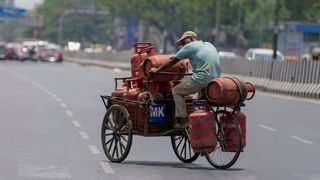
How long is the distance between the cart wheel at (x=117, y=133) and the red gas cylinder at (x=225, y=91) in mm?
1442

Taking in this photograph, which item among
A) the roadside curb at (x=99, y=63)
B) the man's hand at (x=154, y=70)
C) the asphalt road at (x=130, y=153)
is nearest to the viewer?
the asphalt road at (x=130, y=153)

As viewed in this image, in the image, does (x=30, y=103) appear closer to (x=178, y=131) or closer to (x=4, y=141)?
(x=4, y=141)

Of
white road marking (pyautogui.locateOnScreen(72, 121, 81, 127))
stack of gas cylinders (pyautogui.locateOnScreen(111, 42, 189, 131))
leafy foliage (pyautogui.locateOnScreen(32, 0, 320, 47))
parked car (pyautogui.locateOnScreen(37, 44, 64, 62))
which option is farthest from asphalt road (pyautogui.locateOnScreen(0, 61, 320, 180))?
leafy foliage (pyautogui.locateOnScreen(32, 0, 320, 47))

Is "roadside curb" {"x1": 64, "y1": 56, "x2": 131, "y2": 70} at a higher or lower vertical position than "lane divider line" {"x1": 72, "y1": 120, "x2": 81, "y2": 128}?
lower

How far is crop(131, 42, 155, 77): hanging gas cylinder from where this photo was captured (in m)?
14.8

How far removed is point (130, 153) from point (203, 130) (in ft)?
9.90

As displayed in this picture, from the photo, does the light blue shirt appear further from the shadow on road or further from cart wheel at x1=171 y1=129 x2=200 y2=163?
the shadow on road

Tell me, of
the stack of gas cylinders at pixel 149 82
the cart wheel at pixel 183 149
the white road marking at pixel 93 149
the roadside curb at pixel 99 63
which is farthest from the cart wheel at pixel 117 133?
the roadside curb at pixel 99 63

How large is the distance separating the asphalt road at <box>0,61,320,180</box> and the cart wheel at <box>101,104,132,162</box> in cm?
20

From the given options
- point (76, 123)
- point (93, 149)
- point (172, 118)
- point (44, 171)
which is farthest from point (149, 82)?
point (76, 123)

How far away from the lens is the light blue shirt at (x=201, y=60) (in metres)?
13.6

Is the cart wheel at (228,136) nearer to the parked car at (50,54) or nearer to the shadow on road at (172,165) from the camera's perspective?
the shadow on road at (172,165)

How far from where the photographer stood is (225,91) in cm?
1316

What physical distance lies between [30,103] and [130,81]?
1449 centimetres
